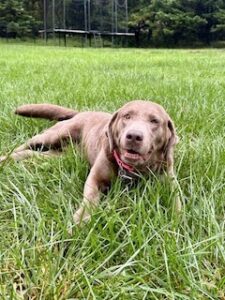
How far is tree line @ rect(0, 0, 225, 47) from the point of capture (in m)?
35.2

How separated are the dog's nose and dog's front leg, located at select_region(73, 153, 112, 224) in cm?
27

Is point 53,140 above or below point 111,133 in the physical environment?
below

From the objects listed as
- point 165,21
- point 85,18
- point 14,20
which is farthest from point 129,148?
point 165,21

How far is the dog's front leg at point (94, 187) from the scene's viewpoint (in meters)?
2.27

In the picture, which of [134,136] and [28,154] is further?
[28,154]

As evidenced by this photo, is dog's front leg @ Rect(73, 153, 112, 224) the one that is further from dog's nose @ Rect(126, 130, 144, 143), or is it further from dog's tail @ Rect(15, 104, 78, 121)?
dog's tail @ Rect(15, 104, 78, 121)

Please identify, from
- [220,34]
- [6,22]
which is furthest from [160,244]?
[220,34]

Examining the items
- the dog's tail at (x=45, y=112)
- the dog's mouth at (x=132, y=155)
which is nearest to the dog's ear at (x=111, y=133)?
the dog's mouth at (x=132, y=155)

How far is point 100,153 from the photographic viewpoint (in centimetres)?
289

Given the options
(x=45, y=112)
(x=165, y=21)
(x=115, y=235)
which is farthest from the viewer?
(x=165, y=21)

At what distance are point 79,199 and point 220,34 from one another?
119 ft

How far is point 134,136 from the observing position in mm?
2541

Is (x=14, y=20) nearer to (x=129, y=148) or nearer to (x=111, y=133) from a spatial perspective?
(x=111, y=133)

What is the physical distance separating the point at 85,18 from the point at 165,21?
784 cm
